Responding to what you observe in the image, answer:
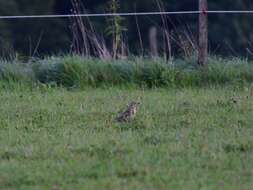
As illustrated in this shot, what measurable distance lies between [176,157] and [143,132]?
937 millimetres

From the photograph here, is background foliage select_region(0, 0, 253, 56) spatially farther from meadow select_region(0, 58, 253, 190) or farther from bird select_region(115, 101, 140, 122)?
bird select_region(115, 101, 140, 122)

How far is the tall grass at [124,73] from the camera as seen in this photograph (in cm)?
1028

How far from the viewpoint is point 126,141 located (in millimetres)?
6859

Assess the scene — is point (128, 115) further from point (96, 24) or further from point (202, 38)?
point (96, 24)

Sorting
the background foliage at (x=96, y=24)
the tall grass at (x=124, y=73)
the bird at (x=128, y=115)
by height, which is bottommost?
the background foliage at (x=96, y=24)

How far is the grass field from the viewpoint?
19.1 ft

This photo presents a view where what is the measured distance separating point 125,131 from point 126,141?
47 cm

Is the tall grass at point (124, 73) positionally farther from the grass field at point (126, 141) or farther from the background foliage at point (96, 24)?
the background foliage at point (96, 24)

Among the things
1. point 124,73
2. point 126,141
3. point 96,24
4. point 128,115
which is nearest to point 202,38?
point 124,73

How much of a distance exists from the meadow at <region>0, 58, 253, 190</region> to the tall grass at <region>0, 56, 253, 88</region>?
1 cm

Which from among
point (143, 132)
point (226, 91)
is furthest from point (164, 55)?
point (143, 132)

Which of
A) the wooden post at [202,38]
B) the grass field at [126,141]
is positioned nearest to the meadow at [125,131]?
the grass field at [126,141]

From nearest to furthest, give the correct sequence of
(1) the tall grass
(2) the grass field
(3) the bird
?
1. (2) the grass field
2. (3) the bird
3. (1) the tall grass

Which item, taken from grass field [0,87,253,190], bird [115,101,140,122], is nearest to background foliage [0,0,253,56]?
grass field [0,87,253,190]
